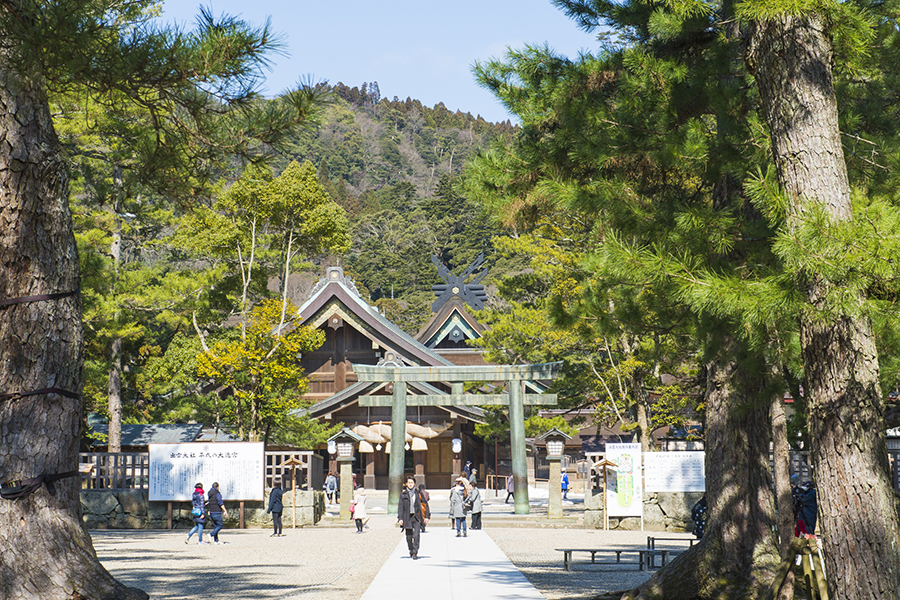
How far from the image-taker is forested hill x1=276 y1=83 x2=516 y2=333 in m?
59.0

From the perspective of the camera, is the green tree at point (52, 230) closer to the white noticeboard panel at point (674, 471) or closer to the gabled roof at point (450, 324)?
the white noticeboard panel at point (674, 471)

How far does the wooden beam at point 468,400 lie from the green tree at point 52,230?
1670cm

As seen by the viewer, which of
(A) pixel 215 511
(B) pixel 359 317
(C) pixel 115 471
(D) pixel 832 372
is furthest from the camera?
(B) pixel 359 317

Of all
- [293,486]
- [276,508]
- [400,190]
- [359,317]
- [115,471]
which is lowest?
[276,508]

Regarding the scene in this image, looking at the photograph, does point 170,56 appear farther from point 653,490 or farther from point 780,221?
point 653,490

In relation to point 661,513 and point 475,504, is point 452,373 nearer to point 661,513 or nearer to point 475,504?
point 475,504

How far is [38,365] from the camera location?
5.76 m

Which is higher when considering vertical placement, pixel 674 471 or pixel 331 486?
pixel 674 471

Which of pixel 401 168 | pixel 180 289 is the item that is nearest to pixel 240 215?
pixel 180 289

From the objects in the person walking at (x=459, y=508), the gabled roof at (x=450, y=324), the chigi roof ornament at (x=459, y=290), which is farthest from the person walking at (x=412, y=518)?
the chigi roof ornament at (x=459, y=290)

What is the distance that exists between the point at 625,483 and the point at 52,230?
49.0 feet

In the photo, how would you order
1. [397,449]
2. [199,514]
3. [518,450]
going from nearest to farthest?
[199,514], [518,450], [397,449]

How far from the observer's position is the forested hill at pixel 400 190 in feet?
194

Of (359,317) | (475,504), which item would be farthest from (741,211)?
(359,317)
